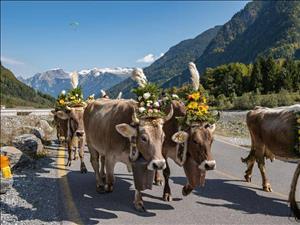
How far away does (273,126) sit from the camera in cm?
872

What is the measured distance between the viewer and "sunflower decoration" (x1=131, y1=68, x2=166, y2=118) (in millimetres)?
7156

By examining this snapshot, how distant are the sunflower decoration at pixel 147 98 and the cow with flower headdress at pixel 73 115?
13.7ft

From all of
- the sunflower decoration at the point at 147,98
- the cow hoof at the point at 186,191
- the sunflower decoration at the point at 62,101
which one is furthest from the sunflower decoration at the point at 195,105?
the sunflower decoration at the point at 62,101

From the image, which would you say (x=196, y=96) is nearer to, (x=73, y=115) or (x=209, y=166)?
(x=209, y=166)

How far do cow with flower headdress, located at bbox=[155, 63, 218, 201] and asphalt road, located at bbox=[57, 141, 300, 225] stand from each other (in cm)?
54

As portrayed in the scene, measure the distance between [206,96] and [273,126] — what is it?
5.66ft

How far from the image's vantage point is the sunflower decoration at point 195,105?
7.44 meters

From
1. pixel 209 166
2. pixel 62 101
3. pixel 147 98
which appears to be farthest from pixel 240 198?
pixel 62 101

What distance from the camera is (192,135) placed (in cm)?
727

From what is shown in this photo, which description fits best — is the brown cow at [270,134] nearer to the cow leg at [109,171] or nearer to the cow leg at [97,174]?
A: the cow leg at [109,171]

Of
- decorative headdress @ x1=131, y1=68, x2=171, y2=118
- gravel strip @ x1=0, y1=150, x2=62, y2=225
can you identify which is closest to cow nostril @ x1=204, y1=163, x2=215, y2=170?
decorative headdress @ x1=131, y1=68, x2=171, y2=118

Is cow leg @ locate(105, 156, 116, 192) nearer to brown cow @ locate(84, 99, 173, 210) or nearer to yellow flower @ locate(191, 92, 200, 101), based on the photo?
brown cow @ locate(84, 99, 173, 210)

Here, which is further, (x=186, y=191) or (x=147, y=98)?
(x=186, y=191)

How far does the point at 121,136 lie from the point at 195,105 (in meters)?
1.60
